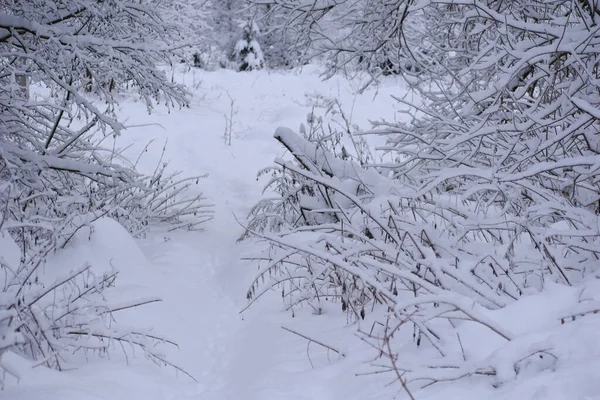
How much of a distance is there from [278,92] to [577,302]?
1596 centimetres

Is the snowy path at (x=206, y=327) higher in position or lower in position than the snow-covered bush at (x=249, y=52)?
lower

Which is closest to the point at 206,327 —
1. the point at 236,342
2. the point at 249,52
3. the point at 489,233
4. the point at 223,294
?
the point at 236,342


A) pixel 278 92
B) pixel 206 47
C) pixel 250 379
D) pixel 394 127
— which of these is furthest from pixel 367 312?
pixel 206 47

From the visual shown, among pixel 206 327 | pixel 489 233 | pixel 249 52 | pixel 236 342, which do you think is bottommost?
pixel 236 342

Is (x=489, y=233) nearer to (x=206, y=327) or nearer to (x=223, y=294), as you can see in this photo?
(x=206, y=327)

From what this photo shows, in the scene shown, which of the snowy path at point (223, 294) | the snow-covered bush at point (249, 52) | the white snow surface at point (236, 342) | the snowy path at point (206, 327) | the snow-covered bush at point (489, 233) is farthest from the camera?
the snow-covered bush at point (249, 52)

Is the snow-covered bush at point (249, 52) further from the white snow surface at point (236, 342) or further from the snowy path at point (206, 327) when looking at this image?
the white snow surface at point (236, 342)

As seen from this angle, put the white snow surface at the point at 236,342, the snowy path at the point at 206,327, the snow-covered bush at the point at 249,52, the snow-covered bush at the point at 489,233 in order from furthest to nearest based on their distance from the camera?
the snow-covered bush at the point at 249,52
the snowy path at the point at 206,327
the snow-covered bush at the point at 489,233
the white snow surface at the point at 236,342

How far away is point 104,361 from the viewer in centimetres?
257

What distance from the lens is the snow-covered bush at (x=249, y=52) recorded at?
2503cm

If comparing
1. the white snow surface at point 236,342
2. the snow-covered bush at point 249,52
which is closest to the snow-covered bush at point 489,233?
the white snow surface at point 236,342

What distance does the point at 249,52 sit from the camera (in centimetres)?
2544

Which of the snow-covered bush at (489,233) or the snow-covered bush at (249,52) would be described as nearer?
the snow-covered bush at (489,233)

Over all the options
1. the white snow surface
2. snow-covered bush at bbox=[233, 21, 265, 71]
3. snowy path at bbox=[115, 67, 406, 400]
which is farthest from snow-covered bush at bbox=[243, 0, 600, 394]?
snow-covered bush at bbox=[233, 21, 265, 71]
